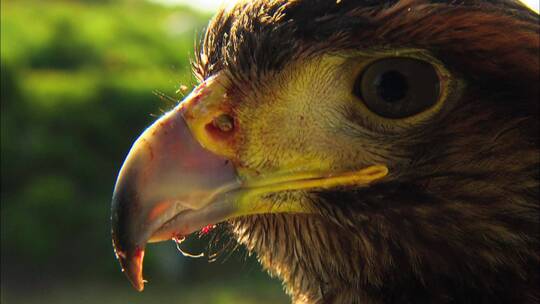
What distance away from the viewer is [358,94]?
138 inches

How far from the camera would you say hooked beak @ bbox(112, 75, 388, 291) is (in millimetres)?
3334

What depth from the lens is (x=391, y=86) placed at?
11.2ft

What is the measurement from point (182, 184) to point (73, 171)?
12.0 meters

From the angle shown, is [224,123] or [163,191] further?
[224,123]

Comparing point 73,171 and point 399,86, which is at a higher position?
point 73,171

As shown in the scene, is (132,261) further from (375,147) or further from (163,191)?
(375,147)

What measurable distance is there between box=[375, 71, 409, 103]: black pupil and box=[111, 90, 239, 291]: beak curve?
571 mm

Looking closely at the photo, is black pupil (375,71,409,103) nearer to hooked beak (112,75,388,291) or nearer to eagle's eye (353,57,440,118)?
eagle's eye (353,57,440,118)

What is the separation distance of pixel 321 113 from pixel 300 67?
0.18 m

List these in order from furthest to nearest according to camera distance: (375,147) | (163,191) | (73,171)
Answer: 1. (73,171)
2. (375,147)
3. (163,191)

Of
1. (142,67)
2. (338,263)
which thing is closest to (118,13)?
(142,67)

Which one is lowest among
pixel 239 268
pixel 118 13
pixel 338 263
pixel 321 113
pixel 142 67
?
pixel 239 268

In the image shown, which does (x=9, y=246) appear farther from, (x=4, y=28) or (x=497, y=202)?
(x=497, y=202)

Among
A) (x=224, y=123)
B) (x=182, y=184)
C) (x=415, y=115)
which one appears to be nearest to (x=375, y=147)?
(x=415, y=115)
